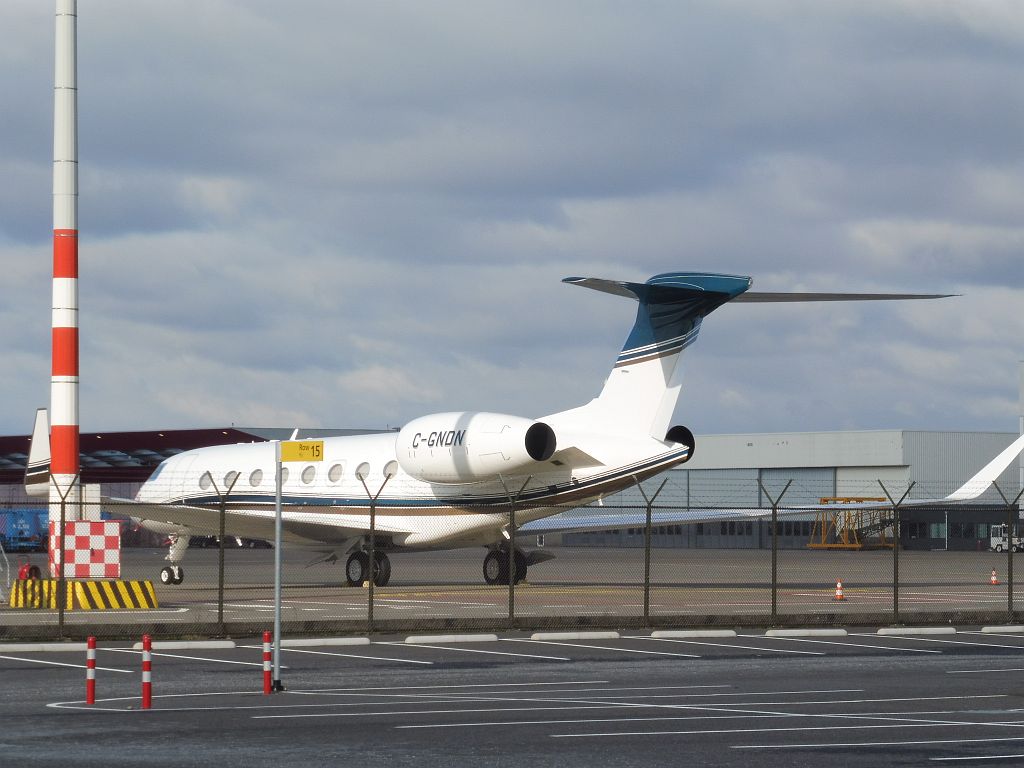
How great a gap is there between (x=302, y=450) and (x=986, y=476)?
749 inches

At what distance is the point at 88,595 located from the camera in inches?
1073

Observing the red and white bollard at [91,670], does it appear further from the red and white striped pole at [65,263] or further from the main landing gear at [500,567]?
the main landing gear at [500,567]

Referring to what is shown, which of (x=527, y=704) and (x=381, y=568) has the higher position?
(x=381, y=568)

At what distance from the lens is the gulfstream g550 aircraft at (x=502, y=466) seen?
32875 mm

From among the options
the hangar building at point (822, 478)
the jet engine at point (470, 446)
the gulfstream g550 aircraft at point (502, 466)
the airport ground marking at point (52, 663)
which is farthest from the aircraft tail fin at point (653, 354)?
the hangar building at point (822, 478)

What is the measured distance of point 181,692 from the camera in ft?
53.1

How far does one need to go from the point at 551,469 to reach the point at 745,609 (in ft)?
19.2

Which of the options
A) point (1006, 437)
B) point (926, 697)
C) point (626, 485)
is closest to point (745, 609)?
point (626, 485)

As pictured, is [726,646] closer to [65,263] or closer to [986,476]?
[986,476]

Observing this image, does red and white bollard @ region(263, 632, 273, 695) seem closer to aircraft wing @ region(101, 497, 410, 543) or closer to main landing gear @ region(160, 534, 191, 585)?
aircraft wing @ region(101, 497, 410, 543)

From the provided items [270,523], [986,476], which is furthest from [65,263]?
[986,476]

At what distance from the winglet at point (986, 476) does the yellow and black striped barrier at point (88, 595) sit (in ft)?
51.4

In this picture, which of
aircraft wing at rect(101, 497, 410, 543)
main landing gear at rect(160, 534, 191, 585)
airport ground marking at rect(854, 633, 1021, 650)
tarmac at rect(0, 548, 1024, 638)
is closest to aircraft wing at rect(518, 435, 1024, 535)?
tarmac at rect(0, 548, 1024, 638)

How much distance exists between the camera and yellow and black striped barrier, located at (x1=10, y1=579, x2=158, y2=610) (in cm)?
2730
